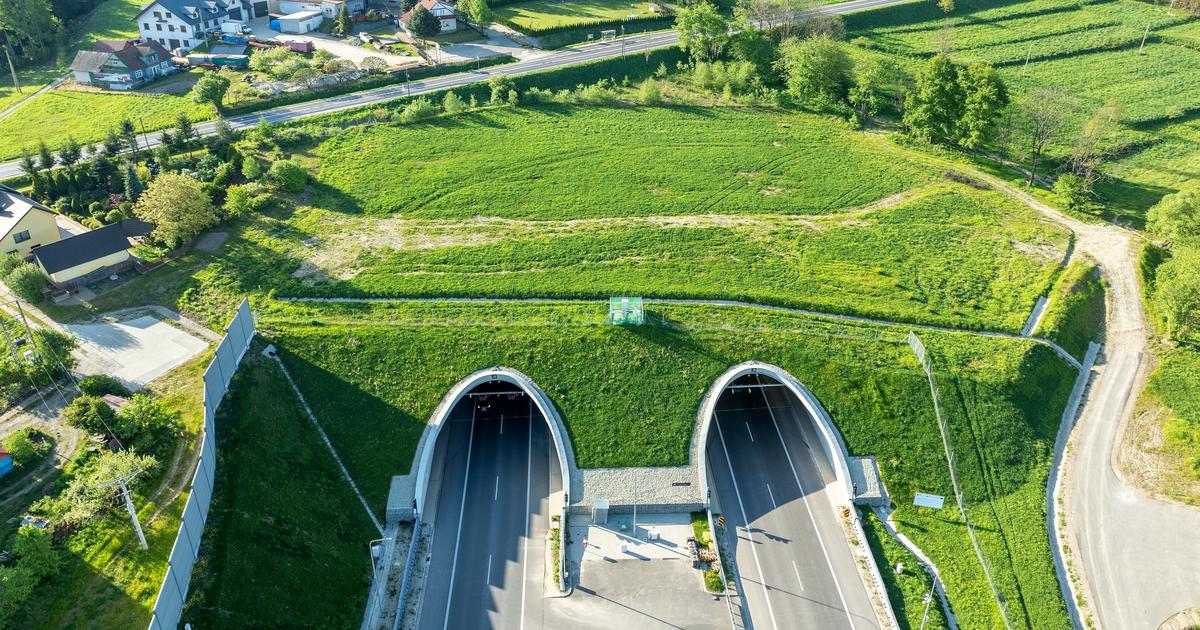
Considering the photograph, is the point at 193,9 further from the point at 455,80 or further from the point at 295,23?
the point at 455,80

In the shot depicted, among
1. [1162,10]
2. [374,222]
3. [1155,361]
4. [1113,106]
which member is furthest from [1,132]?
[1162,10]

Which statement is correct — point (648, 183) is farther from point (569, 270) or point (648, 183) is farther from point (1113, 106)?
point (1113, 106)

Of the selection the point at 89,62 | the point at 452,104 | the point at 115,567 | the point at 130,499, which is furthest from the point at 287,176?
the point at 115,567

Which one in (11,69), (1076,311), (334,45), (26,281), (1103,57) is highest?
(1103,57)

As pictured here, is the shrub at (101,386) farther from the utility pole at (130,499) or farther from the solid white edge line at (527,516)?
the solid white edge line at (527,516)

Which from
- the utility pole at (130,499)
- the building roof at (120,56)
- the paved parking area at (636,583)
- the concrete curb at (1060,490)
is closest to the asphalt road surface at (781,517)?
the paved parking area at (636,583)

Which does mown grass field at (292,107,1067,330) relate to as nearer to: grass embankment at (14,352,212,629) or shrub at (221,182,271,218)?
shrub at (221,182,271,218)

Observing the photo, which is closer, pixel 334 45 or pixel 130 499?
pixel 130 499
